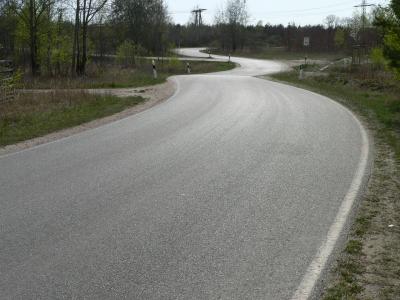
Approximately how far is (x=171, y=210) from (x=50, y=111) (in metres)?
11.1

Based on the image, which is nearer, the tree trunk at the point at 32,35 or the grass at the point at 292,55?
the tree trunk at the point at 32,35

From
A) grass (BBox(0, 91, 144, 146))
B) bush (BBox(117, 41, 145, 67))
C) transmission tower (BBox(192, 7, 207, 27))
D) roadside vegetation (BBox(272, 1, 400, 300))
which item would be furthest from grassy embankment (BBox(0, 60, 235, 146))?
transmission tower (BBox(192, 7, 207, 27))

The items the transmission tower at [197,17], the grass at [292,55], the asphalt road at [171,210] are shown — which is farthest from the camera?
the transmission tower at [197,17]

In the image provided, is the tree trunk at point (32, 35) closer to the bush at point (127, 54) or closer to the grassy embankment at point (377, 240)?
the bush at point (127, 54)

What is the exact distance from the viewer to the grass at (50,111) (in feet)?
41.6

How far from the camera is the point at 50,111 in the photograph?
640 inches

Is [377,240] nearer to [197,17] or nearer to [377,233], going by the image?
[377,233]

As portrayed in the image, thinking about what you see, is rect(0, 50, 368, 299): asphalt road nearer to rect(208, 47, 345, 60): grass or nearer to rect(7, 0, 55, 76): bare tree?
rect(7, 0, 55, 76): bare tree

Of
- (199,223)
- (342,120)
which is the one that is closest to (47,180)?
(199,223)

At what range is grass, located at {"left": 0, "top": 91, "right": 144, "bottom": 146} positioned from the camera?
12686 millimetres

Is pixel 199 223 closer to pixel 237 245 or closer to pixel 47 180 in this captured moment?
pixel 237 245

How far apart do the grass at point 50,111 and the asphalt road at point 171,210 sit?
5.32 ft

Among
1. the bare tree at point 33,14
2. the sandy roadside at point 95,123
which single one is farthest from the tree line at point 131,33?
the sandy roadside at point 95,123

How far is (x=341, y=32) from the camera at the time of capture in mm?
68750
